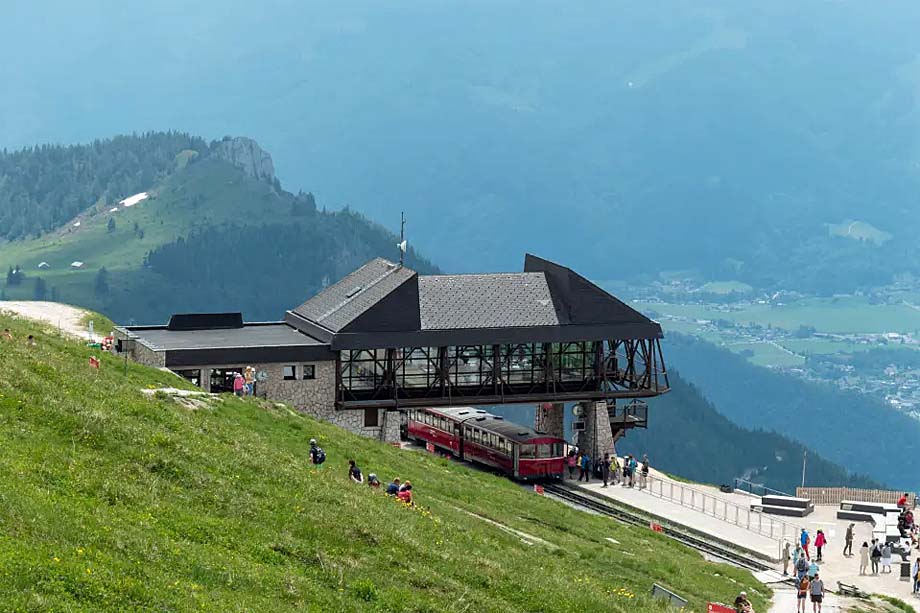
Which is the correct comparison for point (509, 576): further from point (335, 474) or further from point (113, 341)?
point (113, 341)

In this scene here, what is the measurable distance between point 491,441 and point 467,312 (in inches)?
250

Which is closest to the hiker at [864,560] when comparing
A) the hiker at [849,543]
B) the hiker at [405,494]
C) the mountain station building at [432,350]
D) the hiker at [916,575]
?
the hiker at [916,575]

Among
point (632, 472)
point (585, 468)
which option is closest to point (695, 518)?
point (632, 472)

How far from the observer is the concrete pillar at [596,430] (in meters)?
72.7

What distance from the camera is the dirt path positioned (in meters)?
75.8

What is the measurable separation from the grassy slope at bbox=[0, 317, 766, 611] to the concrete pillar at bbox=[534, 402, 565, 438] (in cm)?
2873

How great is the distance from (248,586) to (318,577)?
2.39 m

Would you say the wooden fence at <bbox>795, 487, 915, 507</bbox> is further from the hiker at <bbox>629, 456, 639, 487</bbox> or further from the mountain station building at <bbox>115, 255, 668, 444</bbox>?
the mountain station building at <bbox>115, 255, 668, 444</bbox>

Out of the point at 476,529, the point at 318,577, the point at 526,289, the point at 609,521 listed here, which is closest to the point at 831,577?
the point at 609,521

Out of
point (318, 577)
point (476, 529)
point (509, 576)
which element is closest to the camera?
point (318, 577)

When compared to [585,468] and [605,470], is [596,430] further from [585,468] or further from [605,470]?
[605,470]

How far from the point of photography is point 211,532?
1118 inches

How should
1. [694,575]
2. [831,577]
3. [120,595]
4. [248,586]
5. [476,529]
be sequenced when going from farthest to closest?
[831,577] → [694,575] → [476,529] → [248,586] → [120,595]

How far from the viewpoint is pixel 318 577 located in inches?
1113
